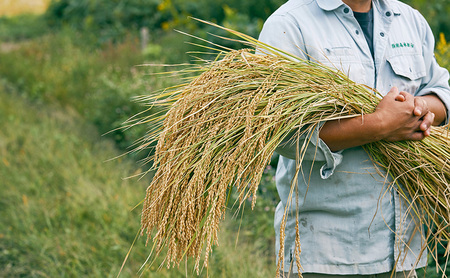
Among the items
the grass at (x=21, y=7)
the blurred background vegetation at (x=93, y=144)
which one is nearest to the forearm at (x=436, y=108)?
the blurred background vegetation at (x=93, y=144)

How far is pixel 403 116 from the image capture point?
184cm

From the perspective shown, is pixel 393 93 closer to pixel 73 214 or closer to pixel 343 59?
pixel 343 59

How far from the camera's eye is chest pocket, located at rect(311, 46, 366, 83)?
1981mm

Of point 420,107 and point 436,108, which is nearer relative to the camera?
point 420,107

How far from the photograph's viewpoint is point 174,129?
1848 mm

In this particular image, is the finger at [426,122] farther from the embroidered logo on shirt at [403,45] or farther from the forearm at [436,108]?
the embroidered logo on shirt at [403,45]

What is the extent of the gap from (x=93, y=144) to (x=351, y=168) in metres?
4.28

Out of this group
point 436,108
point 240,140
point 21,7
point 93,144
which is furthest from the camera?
point 21,7

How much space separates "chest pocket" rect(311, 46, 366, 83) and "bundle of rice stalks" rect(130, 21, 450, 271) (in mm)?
72

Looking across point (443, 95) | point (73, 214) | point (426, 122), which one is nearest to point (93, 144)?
point (73, 214)

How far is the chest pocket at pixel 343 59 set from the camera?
1981mm

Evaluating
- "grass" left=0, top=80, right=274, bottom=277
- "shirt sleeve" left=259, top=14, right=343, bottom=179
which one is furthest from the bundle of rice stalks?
Result: "grass" left=0, top=80, right=274, bottom=277

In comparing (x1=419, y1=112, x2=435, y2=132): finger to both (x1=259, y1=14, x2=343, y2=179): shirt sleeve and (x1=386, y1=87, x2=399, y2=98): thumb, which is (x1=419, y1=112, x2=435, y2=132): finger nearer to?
(x1=386, y1=87, x2=399, y2=98): thumb

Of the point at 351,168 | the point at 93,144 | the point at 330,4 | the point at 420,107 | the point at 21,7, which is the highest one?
the point at 330,4
